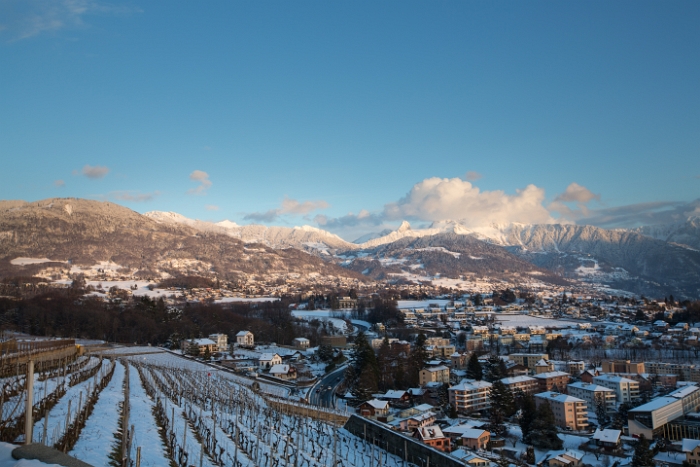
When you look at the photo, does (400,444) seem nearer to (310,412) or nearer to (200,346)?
(310,412)

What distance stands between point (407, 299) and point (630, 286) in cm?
10873

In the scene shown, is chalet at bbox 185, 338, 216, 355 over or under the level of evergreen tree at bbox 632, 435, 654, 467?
over

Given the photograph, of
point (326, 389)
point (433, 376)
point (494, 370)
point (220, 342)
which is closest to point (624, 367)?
point (494, 370)

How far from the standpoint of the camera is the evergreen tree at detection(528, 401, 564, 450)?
19984 mm

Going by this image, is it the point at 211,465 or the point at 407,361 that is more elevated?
the point at 211,465

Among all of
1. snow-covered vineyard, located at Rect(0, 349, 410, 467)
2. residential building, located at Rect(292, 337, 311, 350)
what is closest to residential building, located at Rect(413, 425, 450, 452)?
snow-covered vineyard, located at Rect(0, 349, 410, 467)

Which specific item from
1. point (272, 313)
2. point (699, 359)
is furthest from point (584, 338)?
point (272, 313)

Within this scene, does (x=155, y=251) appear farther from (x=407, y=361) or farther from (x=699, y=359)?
(x=699, y=359)

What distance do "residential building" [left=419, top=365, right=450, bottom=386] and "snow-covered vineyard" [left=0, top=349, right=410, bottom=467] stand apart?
14.2 m

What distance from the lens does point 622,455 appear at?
18.9m

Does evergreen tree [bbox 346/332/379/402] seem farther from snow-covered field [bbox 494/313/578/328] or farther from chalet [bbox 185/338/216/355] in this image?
snow-covered field [bbox 494/313/578/328]

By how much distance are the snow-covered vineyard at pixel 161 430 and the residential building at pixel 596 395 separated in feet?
53.8

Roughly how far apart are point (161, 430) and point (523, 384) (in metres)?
24.8

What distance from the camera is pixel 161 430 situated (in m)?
11.4
